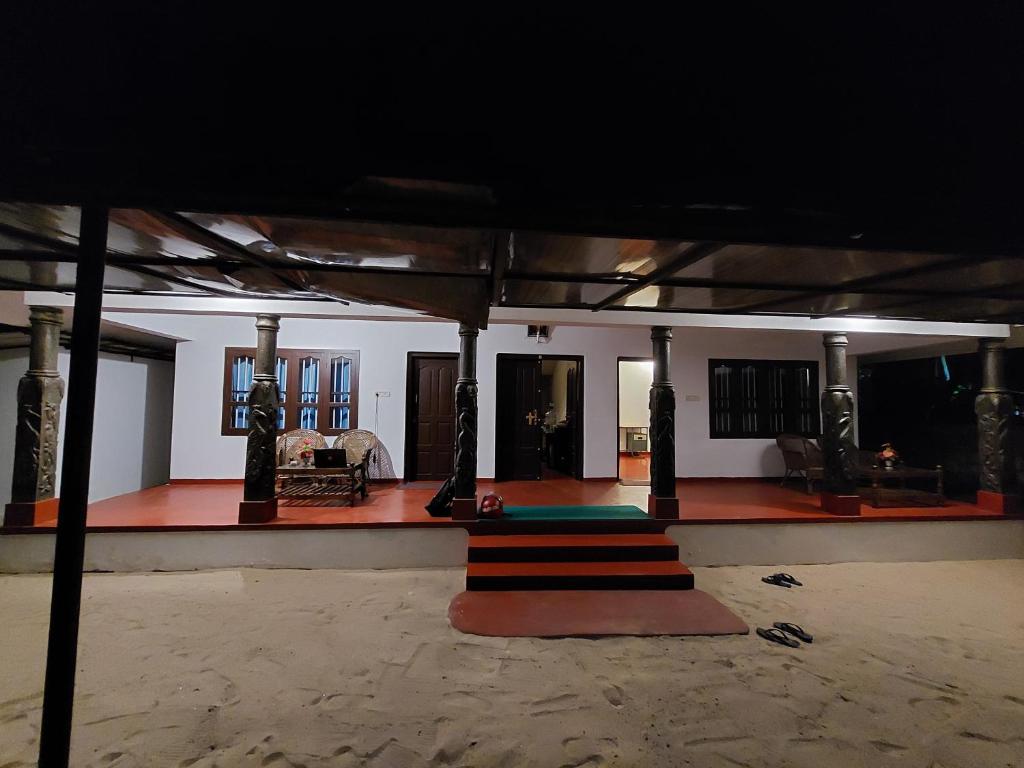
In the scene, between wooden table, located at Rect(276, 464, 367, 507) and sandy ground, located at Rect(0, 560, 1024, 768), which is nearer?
sandy ground, located at Rect(0, 560, 1024, 768)

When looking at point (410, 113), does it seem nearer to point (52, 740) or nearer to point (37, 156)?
point (37, 156)

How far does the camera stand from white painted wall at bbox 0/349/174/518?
476 centimetres

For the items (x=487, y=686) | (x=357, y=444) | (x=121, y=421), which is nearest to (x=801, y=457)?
(x=487, y=686)

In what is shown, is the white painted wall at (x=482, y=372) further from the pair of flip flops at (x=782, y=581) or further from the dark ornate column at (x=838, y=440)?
the pair of flip flops at (x=782, y=581)

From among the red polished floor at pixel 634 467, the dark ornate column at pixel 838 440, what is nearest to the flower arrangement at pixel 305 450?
the red polished floor at pixel 634 467

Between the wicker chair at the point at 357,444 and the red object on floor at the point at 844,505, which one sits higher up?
the wicker chair at the point at 357,444

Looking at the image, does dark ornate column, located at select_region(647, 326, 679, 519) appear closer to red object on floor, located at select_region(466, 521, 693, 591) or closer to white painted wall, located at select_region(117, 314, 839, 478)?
red object on floor, located at select_region(466, 521, 693, 591)

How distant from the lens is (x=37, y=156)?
0.81 m

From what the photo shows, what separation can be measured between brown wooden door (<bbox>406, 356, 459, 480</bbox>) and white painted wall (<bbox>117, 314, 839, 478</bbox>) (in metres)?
0.20

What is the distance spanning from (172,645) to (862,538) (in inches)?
240

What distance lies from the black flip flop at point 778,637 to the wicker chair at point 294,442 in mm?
5154

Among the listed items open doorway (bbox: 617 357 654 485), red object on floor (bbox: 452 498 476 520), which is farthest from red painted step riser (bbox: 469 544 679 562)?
open doorway (bbox: 617 357 654 485)

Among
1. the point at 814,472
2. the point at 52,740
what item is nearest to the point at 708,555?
the point at 814,472

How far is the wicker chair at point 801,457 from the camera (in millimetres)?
5836
